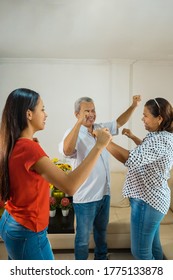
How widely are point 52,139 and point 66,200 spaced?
1.70 ft

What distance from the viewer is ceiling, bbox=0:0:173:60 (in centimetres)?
86

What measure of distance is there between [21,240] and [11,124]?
301 mm

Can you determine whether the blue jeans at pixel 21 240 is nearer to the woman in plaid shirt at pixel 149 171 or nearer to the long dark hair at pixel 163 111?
the woman in plaid shirt at pixel 149 171

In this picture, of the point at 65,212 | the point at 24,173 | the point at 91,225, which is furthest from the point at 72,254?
the point at 24,173

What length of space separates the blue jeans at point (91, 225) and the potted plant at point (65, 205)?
0.21m

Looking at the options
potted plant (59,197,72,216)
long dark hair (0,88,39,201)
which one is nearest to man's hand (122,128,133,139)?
long dark hair (0,88,39,201)

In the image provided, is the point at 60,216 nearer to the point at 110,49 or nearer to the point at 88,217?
the point at 88,217

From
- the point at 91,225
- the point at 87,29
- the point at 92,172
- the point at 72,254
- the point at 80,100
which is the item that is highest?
the point at 87,29

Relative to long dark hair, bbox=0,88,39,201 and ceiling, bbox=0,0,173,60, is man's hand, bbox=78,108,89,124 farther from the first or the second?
long dark hair, bbox=0,88,39,201

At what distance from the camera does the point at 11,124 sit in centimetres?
69

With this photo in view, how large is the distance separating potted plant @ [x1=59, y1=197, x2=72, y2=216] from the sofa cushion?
0.23 m

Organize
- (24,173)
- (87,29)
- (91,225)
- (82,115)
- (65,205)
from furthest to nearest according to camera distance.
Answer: (65,205) → (91,225) → (82,115) → (87,29) → (24,173)

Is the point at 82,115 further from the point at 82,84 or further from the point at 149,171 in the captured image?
the point at 149,171

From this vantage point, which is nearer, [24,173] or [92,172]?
[24,173]
